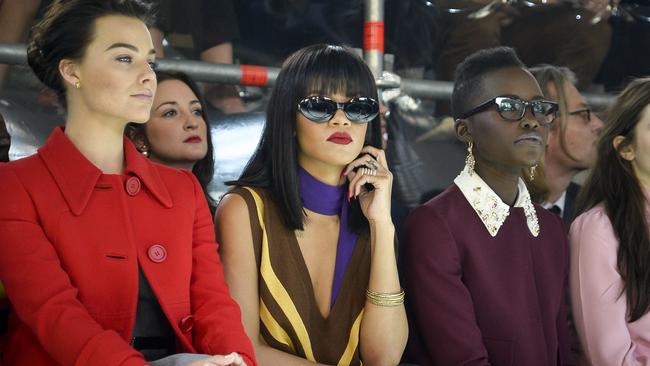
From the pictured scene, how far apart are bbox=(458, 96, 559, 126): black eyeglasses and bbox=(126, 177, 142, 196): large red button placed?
1.26m

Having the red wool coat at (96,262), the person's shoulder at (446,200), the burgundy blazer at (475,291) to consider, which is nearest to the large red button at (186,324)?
the red wool coat at (96,262)

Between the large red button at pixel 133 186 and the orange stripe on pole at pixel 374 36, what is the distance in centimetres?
170

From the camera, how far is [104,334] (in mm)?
2242

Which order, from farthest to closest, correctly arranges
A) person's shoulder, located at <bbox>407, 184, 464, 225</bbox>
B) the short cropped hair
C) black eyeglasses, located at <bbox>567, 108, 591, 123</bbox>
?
black eyeglasses, located at <bbox>567, 108, 591, 123</bbox> → the short cropped hair → person's shoulder, located at <bbox>407, 184, 464, 225</bbox>

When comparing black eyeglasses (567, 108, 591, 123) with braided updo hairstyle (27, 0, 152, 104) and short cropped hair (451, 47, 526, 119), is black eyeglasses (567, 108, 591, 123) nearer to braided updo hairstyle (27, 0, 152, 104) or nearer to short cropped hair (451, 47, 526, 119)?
Result: short cropped hair (451, 47, 526, 119)

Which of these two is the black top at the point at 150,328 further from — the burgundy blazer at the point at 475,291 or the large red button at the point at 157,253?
the burgundy blazer at the point at 475,291

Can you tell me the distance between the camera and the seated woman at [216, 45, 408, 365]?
2.84 m

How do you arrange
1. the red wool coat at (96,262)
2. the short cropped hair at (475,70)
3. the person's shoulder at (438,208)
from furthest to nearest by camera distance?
the short cropped hair at (475,70) < the person's shoulder at (438,208) < the red wool coat at (96,262)

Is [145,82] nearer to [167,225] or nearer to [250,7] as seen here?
[167,225]

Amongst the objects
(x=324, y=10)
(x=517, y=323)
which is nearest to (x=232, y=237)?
(x=517, y=323)

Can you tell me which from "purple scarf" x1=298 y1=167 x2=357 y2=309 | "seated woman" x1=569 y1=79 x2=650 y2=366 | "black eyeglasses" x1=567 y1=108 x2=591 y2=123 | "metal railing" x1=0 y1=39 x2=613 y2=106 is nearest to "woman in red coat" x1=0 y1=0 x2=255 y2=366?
"purple scarf" x1=298 y1=167 x2=357 y2=309

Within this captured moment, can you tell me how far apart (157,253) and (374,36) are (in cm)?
182

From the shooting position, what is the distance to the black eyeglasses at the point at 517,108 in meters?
3.20

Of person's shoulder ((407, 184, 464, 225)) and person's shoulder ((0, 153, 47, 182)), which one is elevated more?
person's shoulder ((0, 153, 47, 182))
